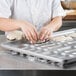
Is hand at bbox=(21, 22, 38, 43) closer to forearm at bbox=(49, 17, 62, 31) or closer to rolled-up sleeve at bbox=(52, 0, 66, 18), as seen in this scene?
forearm at bbox=(49, 17, 62, 31)

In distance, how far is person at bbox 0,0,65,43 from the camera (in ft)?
3.50

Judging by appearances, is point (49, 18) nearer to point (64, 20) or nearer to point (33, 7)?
point (33, 7)

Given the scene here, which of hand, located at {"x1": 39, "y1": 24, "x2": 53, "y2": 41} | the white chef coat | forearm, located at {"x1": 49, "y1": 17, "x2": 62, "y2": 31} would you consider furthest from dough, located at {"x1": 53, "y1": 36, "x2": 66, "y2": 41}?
the white chef coat

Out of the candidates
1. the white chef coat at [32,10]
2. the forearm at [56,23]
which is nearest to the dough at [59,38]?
the forearm at [56,23]

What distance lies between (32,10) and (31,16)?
0.11 ft

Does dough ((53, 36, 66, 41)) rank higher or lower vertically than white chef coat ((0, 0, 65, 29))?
lower

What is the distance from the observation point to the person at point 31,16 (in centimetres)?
107

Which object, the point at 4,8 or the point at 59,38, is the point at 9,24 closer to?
the point at 4,8

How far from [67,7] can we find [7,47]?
1285mm

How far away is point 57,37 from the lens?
1089mm

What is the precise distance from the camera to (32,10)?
1.31 m

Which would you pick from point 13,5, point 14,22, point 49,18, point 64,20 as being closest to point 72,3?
point 64,20

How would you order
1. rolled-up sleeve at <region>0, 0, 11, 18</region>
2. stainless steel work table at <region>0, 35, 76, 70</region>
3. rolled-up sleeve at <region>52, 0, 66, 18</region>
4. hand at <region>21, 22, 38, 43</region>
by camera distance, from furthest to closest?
rolled-up sleeve at <region>52, 0, 66, 18</region>
rolled-up sleeve at <region>0, 0, 11, 18</region>
hand at <region>21, 22, 38, 43</region>
stainless steel work table at <region>0, 35, 76, 70</region>

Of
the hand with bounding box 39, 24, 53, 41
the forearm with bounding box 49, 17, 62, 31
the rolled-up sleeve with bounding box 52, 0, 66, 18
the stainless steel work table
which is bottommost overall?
the stainless steel work table
